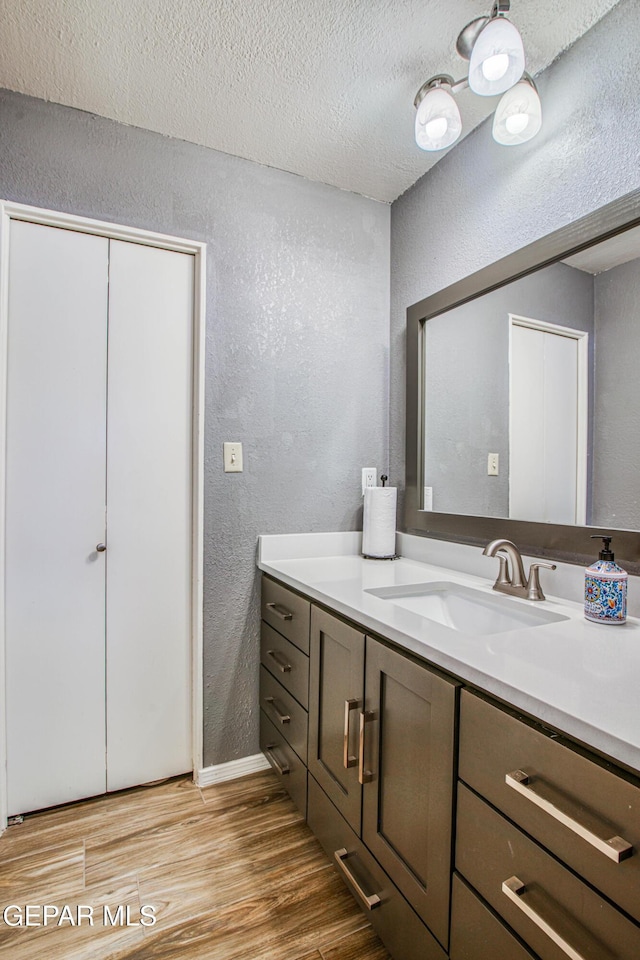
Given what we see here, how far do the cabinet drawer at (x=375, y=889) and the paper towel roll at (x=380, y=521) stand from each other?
2.76 ft

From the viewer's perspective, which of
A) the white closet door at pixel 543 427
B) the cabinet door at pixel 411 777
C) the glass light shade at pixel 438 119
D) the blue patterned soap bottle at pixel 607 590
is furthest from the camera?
the glass light shade at pixel 438 119

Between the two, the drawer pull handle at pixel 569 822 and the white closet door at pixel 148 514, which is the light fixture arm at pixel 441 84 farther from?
the drawer pull handle at pixel 569 822

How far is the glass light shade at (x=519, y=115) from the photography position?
1.35 metres

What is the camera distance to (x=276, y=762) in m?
1.76

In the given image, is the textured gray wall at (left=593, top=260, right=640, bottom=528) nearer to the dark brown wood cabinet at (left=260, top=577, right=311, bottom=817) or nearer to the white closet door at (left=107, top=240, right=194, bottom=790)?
the dark brown wood cabinet at (left=260, top=577, right=311, bottom=817)

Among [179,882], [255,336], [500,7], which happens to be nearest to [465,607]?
[179,882]

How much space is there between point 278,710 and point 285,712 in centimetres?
7

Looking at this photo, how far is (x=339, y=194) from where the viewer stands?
2062 millimetres

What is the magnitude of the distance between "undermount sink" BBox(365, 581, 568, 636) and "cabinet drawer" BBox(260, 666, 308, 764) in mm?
468

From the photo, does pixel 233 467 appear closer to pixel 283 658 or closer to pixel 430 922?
pixel 283 658

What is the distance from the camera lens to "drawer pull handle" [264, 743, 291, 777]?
1672 mm

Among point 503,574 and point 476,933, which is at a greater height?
point 503,574

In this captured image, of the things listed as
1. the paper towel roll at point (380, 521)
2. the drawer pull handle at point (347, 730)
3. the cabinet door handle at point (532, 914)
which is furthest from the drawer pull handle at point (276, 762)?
the cabinet door handle at point (532, 914)

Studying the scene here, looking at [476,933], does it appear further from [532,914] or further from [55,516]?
[55,516]
